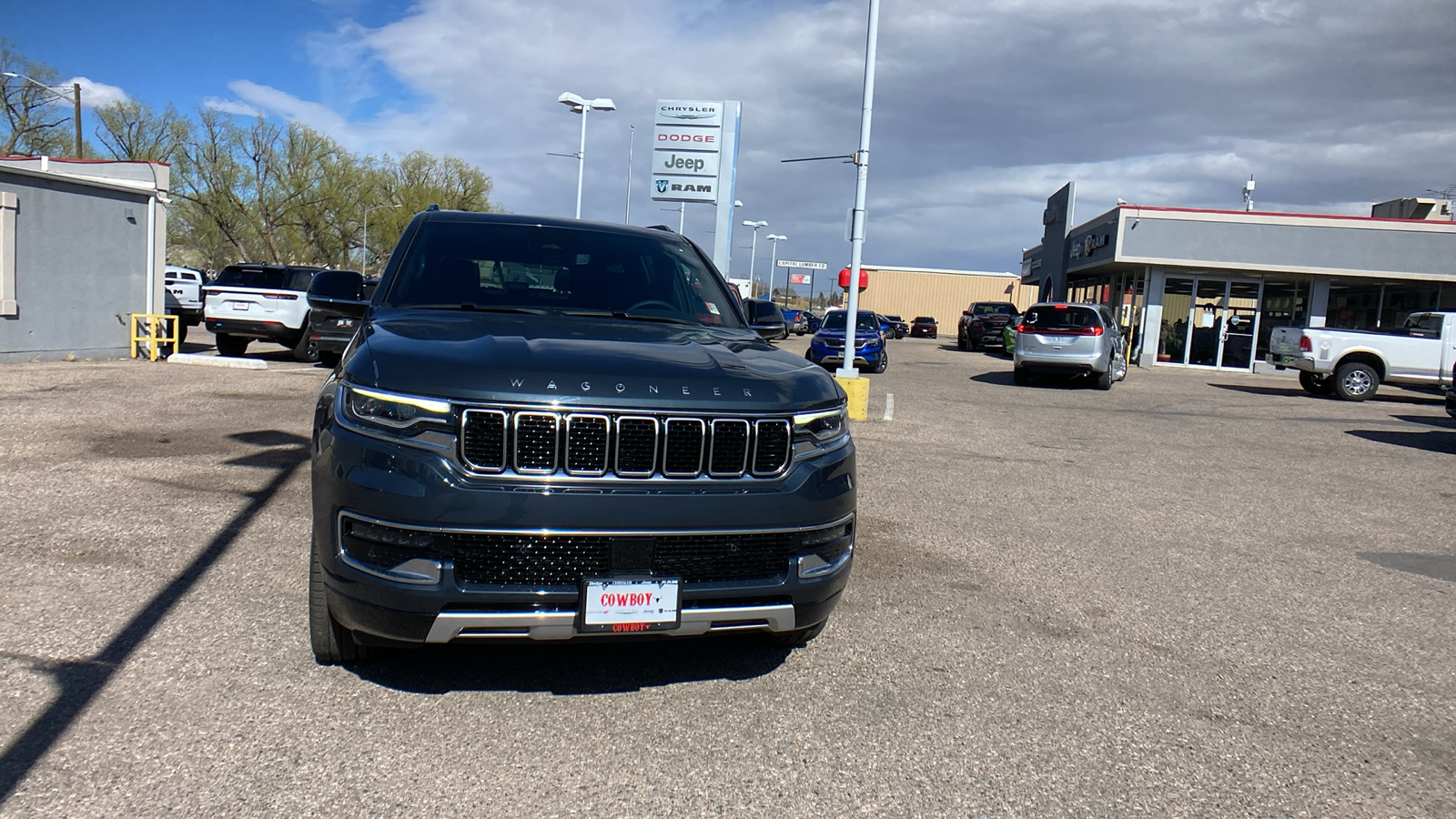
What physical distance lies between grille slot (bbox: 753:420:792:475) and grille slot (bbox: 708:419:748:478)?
4 centimetres

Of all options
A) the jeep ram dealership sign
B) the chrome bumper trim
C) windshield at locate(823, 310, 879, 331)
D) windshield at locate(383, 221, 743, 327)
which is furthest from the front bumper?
the jeep ram dealership sign

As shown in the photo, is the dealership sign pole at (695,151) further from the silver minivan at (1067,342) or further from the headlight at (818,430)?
the headlight at (818,430)

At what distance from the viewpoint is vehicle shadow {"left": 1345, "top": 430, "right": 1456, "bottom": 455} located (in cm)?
1222

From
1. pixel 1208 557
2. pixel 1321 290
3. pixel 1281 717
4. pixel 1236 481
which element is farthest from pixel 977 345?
pixel 1281 717

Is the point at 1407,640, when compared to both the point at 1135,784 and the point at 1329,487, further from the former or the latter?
the point at 1329,487

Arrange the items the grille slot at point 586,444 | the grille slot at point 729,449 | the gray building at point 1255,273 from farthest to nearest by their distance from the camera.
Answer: the gray building at point 1255,273
the grille slot at point 729,449
the grille slot at point 586,444

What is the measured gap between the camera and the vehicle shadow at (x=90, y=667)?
2869 mm

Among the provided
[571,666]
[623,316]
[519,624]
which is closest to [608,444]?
[519,624]

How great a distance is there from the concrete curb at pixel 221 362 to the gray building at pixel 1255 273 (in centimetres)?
2375

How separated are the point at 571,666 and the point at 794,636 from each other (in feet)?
A: 2.86

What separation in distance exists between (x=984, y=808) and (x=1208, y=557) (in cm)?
402

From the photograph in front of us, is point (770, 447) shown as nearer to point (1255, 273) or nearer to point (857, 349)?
point (857, 349)

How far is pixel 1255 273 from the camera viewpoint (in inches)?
1151

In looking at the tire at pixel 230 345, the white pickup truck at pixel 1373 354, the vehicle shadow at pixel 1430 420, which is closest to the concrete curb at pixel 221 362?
the tire at pixel 230 345
